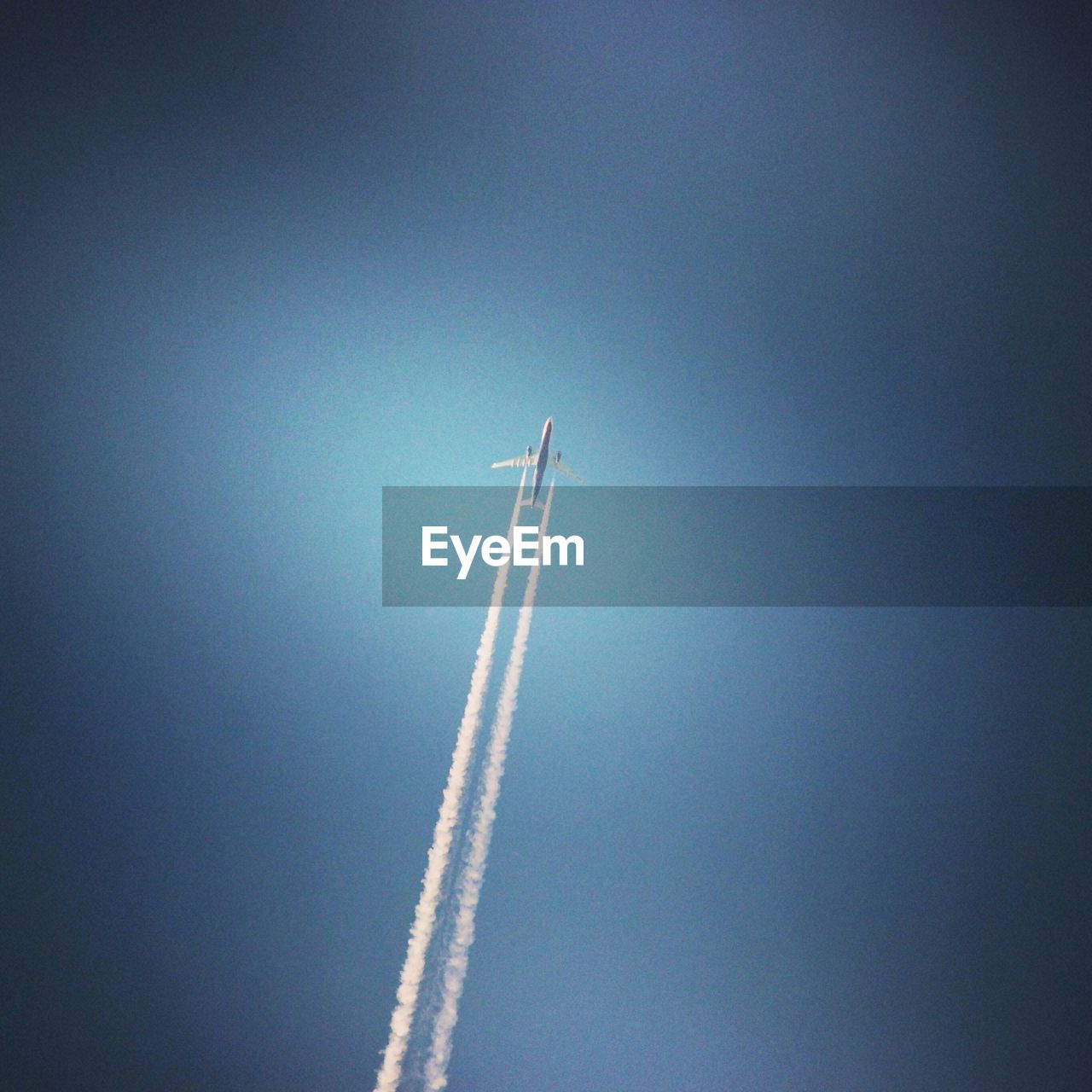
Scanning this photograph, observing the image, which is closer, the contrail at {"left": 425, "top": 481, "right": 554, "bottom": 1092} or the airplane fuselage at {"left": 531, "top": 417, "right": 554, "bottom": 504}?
the contrail at {"left": 425, "top": 481, "right": 554, "bottom": 1092}

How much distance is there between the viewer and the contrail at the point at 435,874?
32438mm

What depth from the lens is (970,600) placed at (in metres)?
83.4

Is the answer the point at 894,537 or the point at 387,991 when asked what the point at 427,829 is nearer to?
the point at 387,991

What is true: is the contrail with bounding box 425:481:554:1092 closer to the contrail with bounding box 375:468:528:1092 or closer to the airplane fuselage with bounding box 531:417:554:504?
the contrail with bounding box 375:468:528:1092

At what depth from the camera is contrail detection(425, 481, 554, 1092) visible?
3253cm

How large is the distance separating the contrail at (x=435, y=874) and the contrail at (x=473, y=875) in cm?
126

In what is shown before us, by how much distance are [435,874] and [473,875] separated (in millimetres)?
2181

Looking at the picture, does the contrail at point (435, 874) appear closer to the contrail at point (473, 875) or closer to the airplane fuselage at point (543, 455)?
the contrail at point (473, 875)

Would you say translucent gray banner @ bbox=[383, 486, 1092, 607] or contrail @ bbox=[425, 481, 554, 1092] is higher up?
translucent gray banner @ bbox=[383, 486, 1092, 607]

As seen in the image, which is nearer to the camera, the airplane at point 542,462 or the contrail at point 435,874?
the contrail at point 435,874

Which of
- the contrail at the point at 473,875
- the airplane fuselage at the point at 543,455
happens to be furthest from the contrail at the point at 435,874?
the airplane fuselage at the point at 543,455

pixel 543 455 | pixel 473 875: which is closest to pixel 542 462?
pixel 543 455

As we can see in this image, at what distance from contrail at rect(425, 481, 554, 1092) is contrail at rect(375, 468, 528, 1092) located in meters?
1.26

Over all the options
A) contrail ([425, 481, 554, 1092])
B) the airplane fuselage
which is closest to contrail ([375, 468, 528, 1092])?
contrail ([425, 481, 554, 1092])
